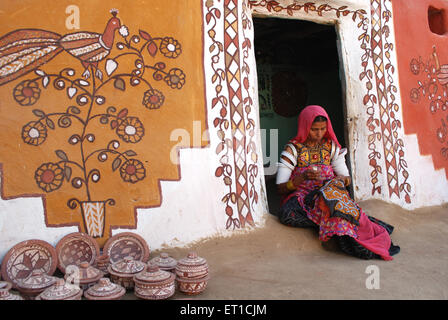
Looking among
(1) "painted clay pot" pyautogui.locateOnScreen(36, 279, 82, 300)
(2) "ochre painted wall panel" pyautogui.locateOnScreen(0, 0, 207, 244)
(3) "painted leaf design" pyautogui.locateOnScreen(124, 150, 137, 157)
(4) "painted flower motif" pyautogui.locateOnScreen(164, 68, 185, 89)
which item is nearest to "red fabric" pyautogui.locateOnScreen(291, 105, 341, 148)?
(2) "ochre painted wall panel" pyautogui.locateOnScreen(0, 0, 207, 244)

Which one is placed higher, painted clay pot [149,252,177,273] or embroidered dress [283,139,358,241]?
embroidered dress [283,139,358,241]

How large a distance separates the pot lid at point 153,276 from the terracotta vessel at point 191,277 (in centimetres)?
9

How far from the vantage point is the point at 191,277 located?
2.45m

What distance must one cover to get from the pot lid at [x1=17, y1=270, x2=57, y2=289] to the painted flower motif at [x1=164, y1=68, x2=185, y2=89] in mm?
1683

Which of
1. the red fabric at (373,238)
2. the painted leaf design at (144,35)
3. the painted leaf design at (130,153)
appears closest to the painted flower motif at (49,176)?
the painted leaf design at (130,153)

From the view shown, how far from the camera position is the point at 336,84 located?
7398 millimetres

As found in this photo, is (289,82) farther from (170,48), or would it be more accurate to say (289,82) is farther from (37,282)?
(37,282)

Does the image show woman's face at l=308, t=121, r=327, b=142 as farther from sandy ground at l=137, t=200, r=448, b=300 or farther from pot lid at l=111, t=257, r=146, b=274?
pot lid at l=111, t=257, r=146, b=274

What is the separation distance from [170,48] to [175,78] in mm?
240

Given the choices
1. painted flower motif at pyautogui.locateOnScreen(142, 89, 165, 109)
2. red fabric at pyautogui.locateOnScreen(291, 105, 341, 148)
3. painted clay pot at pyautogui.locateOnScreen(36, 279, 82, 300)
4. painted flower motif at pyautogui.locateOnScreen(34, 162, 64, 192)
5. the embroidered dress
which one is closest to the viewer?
painted clay pot at pyautogui.locateOnScreen(36, 279, 82, 300)

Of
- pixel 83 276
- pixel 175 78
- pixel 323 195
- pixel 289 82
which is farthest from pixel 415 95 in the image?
pixel 83 276

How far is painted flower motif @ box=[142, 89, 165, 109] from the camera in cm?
321

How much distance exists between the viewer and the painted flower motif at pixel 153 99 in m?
3.21

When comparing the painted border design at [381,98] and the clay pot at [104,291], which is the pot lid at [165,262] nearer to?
the clay pot at [104,291]
